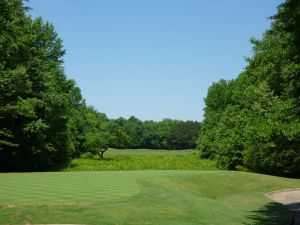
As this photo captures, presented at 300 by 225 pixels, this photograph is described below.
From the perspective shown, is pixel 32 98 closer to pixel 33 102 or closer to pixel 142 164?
pixel 33 102

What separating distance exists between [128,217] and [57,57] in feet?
142

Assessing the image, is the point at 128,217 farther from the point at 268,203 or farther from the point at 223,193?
the point at 223,193

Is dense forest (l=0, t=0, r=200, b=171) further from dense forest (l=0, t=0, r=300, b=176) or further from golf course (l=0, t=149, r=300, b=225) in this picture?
golf course (l=0, t=149, r=300, b=225)

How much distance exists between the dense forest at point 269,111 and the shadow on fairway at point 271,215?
13.2ft

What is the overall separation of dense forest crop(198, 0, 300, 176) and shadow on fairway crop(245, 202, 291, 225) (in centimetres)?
401

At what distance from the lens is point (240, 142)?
52000mm

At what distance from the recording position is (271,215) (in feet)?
72.7

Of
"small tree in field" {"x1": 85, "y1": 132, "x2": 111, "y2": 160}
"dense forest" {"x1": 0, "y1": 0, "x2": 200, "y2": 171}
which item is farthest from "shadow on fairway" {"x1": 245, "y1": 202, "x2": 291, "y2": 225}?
"small tree in field" {"x1": 85, "y1": 132, "x2": 111, "y2": 160}

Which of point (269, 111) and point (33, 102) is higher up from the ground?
point (33, 102)

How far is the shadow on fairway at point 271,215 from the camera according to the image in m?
19.8

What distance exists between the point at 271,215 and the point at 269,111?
13.9 meters

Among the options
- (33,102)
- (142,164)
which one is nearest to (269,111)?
(33,102)

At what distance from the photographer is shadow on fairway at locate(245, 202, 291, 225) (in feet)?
64.8

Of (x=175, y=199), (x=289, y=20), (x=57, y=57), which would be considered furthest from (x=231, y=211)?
(x=57, y=57)
